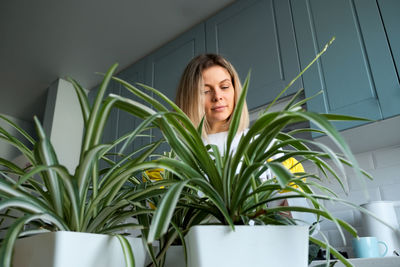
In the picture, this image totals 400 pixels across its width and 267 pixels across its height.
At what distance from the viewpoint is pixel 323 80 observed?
184cm

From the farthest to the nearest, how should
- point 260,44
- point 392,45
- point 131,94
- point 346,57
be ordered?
1. point 131,94
2. point 260,44
3. point 346,57
4. point 392,45

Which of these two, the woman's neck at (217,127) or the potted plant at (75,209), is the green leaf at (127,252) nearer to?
the potted plant at (75,209)

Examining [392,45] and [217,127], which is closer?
[217,127]

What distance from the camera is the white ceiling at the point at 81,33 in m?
2.59

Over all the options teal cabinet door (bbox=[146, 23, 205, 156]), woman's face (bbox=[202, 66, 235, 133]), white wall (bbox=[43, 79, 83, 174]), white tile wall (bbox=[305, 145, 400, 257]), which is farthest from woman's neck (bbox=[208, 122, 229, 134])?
white wall (bbox=[43, 79, 83, 174])

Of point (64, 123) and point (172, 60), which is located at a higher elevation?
point (172, 60)

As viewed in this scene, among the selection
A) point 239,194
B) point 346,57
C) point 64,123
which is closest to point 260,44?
point 346,57

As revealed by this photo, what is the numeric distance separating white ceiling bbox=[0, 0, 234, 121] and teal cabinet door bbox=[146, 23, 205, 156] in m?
0.09

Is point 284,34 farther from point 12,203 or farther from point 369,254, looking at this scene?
point 12,203

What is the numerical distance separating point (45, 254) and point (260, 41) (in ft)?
6.88

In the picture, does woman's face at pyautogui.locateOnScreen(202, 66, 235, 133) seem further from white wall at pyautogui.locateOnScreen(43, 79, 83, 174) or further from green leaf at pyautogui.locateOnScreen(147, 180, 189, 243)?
white wall at pyautogui.locateOnScreen(43, 79, 83, 174)

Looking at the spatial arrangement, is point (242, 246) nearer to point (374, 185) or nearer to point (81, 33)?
point (374, 185)

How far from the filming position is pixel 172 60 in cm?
280

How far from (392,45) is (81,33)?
2.31 meters
